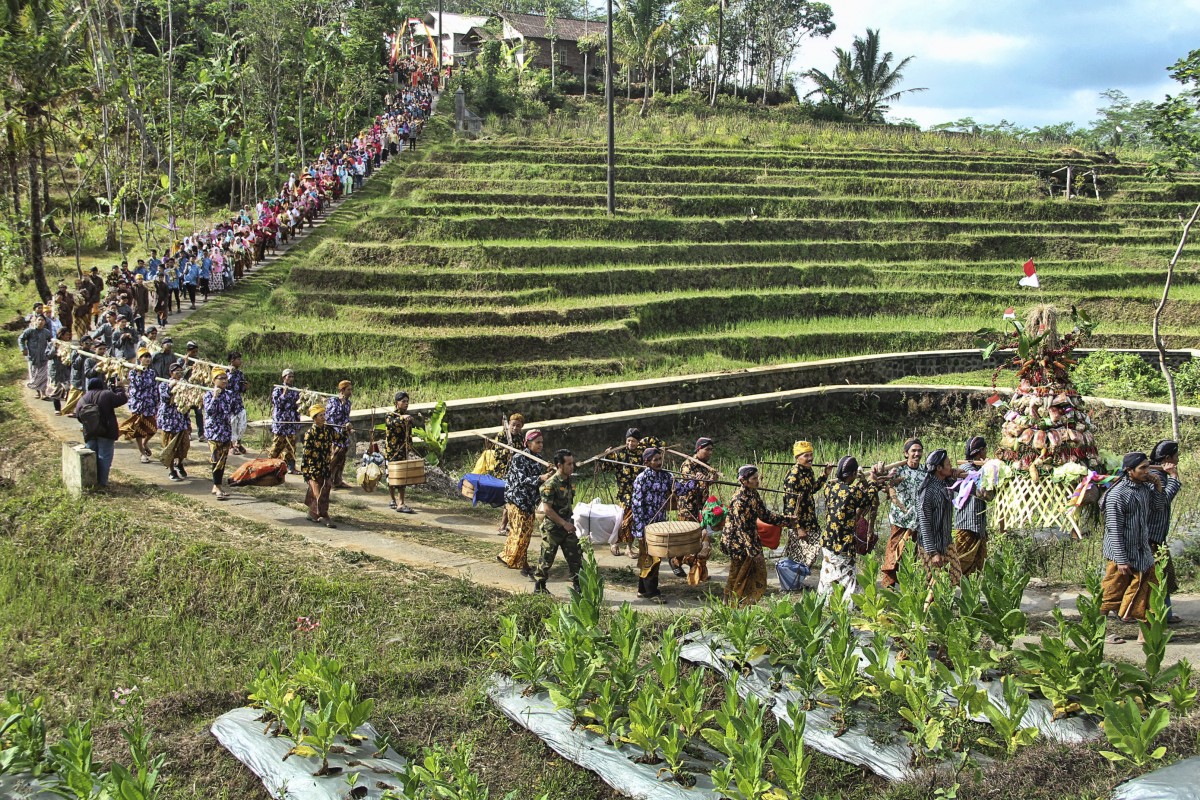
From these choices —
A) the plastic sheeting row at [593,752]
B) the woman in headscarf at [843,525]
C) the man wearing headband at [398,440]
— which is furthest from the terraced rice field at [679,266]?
the plastic sheeting row at [593,752]

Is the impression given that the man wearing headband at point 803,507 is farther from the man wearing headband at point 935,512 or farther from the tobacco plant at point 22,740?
the tobacco plant at point 22,740

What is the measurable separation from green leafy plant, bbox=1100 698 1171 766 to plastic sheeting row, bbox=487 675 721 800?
1952 millimetres

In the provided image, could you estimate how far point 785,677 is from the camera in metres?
6.31

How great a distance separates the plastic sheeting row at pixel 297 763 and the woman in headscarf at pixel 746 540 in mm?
3074

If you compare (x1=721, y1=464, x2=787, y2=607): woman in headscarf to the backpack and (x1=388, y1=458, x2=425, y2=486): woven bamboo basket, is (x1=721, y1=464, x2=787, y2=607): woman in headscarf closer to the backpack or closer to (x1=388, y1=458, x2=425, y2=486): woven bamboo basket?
(x1=388, y1=458, x2=425, y2=486): woven bamboo basket

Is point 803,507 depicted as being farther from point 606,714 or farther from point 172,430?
point 172,430

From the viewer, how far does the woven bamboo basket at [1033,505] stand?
8.59 meters

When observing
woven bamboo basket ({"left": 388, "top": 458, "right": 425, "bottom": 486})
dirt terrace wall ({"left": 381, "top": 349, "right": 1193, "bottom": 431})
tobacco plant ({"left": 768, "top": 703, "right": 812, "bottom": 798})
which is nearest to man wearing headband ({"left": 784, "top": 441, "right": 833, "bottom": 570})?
tobacco plant ({"left": 768, "top": 703, "right": 812, "bottom": 798})

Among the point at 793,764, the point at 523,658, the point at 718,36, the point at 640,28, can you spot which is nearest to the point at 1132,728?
the point at 793,764

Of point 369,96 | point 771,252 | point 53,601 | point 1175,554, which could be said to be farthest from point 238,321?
point 369,96

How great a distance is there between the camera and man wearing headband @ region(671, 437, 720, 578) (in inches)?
349

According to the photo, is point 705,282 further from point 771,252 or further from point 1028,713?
point 1028,713

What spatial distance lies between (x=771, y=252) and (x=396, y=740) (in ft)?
65.7

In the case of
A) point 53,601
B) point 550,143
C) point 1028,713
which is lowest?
point 53,601
